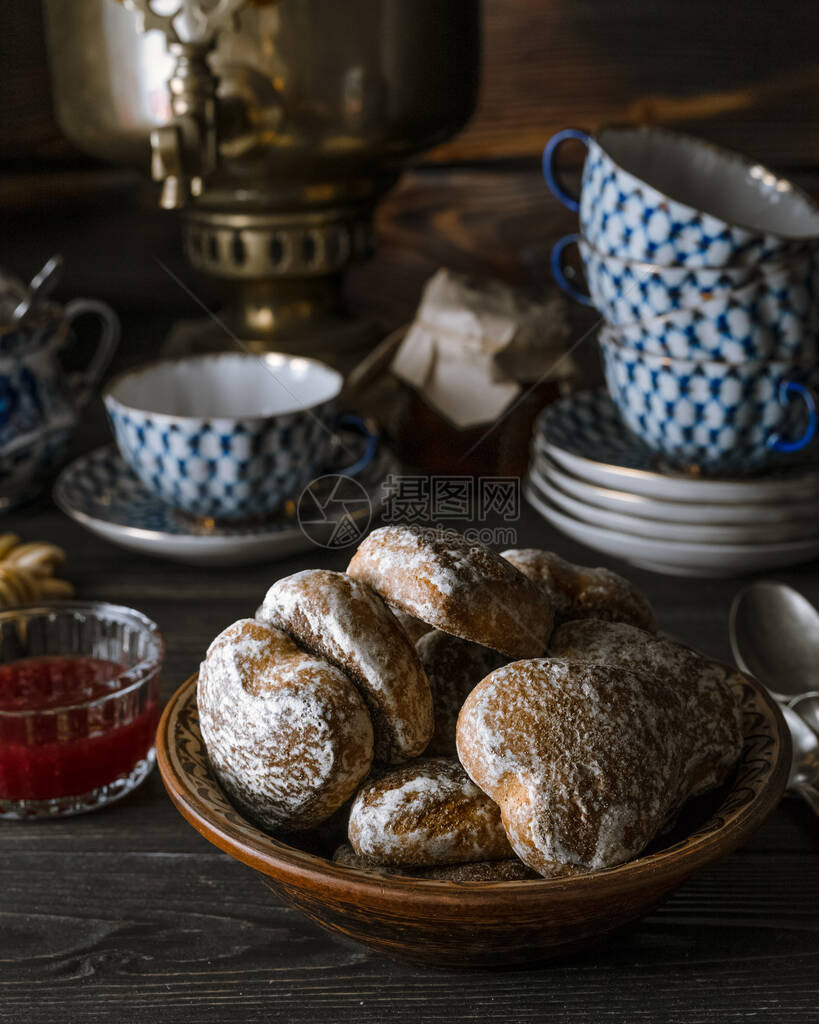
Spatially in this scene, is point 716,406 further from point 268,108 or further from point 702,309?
point 268,108

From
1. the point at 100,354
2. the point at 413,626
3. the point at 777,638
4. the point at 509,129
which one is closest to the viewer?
the point at 413,626

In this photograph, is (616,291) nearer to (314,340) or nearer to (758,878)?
(314,340)

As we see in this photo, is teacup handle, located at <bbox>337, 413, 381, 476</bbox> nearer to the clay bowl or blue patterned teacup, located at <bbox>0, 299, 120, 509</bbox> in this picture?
blue patterned teacup, located at <bbox>0, 299, 120, 509</bbox>

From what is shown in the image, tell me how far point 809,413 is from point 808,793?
33cm

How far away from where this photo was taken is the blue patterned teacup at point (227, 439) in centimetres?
77

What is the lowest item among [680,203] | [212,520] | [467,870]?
[212,520]

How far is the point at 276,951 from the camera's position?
438mm

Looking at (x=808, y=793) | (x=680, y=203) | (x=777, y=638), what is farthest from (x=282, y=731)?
(x=680, y=203)

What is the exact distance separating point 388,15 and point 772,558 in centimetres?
48

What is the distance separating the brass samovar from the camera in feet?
2.55

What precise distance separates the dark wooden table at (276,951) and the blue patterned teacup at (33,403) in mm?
397

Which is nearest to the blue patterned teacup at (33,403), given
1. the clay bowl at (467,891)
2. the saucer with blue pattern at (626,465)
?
the saucer with blue pattern at (626,465)

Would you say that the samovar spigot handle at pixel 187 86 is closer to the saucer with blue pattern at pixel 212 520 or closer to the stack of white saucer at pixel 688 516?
the saucer with blue pattern at pixel 212 520

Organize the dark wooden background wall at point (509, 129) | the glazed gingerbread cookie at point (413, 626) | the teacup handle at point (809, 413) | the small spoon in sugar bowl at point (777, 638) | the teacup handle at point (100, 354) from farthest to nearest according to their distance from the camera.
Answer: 1. the dark wooden background wall at point (509, 129)
2. the teacup handle at point (100, 354)
3. the teacup handle at point (809, 413)
4. the small spoon in sugar bowl at point (777, 638)
5. the glazed gingerbread cookie at point (413, 626)
